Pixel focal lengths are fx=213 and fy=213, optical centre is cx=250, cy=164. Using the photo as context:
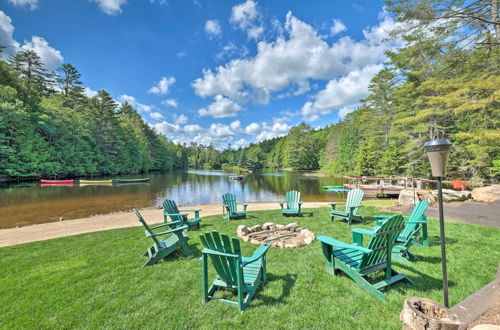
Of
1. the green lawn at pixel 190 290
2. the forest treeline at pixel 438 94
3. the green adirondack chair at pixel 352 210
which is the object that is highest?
the forest treeline at pixel 438 94

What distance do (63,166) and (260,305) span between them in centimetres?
3714

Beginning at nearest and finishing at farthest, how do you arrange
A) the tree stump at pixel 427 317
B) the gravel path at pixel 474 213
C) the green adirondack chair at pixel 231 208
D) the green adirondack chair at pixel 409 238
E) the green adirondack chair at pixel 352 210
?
the tree stump at pixel 427 317, the green adirondack chair at pixel 409 238, the gravel path at pixel 474 213, the green adirondack chair at pixel 352 210, the green adirondack chair at pixel 231 208

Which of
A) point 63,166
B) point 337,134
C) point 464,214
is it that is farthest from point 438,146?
point 337,134

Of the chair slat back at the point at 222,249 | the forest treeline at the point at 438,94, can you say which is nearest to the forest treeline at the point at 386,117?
the forest treeline at the point at 438,94

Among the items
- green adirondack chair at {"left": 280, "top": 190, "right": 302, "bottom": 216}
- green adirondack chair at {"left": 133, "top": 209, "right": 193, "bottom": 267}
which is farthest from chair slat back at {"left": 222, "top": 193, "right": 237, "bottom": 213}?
green adirondack chair at {"left": 133, "top": 209, "right": 193, "bottom": 267}

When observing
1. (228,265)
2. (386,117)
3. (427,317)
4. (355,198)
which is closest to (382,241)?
(427,317)

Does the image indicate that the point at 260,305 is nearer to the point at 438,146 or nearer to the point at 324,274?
the point at 324,274

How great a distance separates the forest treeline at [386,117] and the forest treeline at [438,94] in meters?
0.04

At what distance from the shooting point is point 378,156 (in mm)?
25812

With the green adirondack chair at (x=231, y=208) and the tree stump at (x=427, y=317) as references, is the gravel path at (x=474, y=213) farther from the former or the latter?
the tree stump at (x=427, y=317)

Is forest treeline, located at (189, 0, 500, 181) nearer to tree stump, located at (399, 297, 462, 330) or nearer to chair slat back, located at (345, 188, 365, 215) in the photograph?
chair slat back, located at (345, 188, 365, 215)

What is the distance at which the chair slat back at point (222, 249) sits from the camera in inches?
98.1

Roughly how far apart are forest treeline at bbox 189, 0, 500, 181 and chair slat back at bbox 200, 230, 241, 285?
682 cm

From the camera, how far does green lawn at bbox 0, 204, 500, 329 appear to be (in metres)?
2.35
